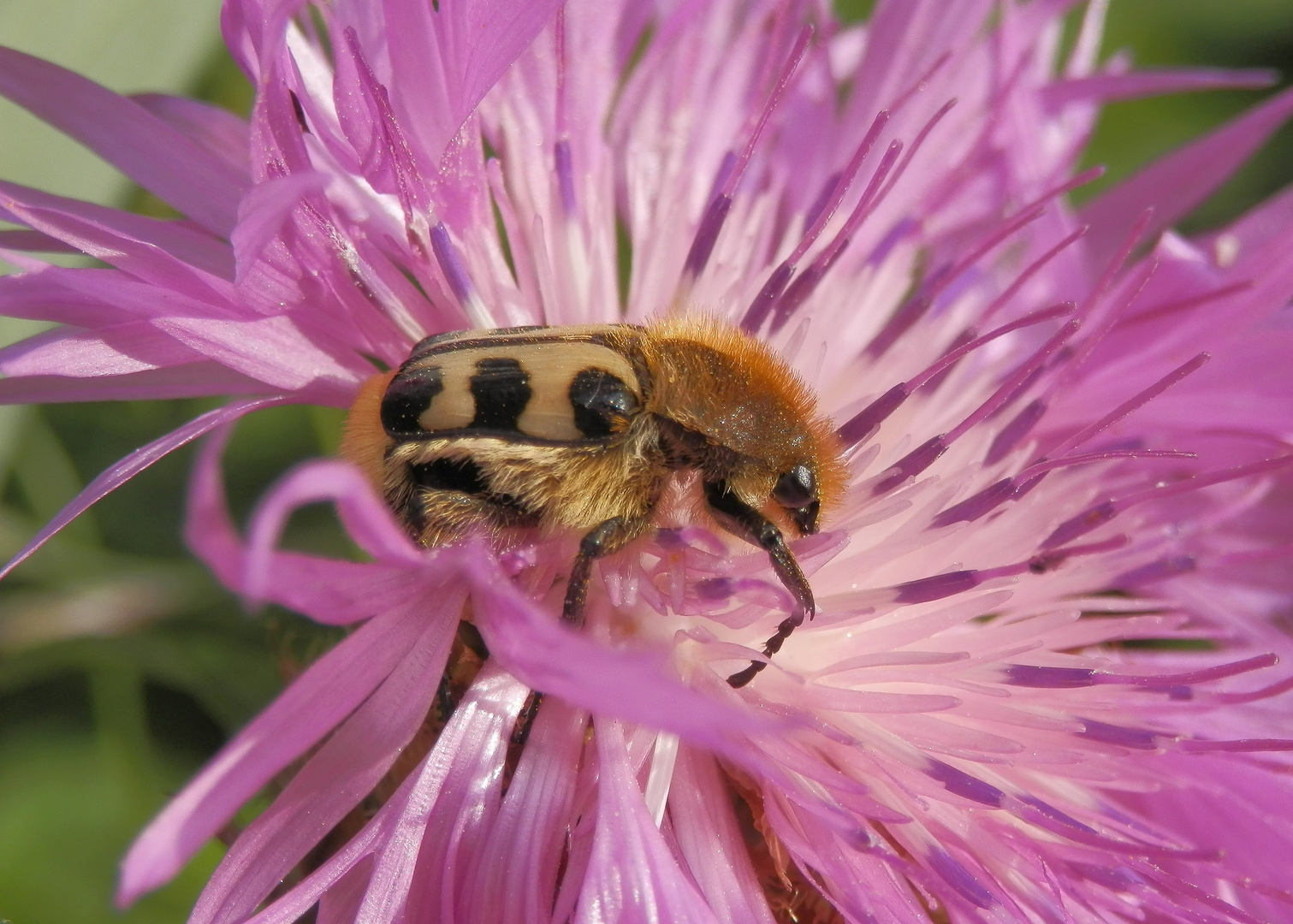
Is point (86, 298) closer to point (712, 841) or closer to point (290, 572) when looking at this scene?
point (290, 572)

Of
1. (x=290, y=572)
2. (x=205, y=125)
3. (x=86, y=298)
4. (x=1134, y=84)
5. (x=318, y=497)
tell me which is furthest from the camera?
(x=1134, y=84)

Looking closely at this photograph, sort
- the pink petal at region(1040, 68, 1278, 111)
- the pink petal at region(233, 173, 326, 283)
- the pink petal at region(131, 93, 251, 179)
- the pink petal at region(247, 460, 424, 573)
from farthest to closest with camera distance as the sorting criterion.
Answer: the pink petal at region(1040, 68, 1278, 111), the pink petal at region(131, 93, 251, 179), the pink petal at region(233, 173, 326, 283), the pink petal at region(247, 460, 424, 573)

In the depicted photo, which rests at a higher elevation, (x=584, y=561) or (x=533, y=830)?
(x=584, y=561)

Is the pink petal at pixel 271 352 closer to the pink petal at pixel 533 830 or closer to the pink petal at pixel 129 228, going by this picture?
the pink petal at pixel 129 228

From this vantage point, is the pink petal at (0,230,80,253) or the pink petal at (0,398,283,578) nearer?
the pink petal at (0,398,283,578)

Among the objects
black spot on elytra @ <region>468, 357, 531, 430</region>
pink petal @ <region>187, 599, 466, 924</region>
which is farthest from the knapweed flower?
black spot on elytra @ <region>468, 357, 531, 430</region>

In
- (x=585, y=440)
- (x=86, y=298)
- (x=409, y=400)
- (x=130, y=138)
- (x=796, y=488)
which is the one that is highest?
(x=130, y=138)

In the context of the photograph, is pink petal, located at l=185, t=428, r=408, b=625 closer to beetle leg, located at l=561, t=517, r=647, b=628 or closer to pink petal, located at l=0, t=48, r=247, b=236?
beetle leg, located at l=561, t=517, r=647, b=628

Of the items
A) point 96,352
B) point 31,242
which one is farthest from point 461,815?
point 31,242

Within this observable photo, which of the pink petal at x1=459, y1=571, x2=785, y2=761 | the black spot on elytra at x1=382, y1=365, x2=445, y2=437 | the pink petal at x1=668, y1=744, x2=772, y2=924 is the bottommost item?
the pink petal at x1=668, y1=744, x2=772, y2=924
